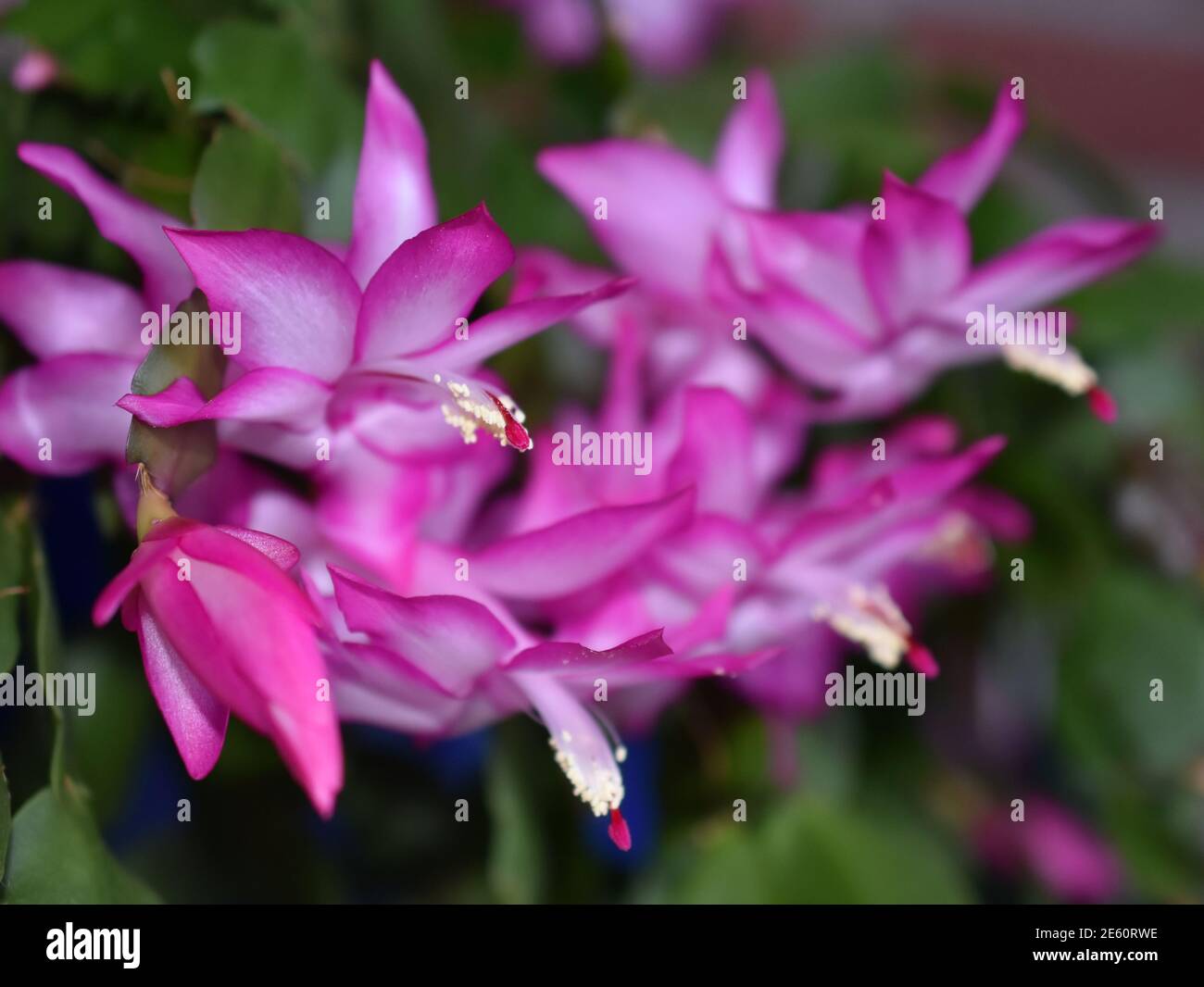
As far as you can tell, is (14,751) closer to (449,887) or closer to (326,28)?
(449,887)

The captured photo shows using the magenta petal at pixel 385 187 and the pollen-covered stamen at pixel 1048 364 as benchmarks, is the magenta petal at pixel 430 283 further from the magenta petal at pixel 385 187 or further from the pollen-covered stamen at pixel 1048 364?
the pollen-covered stamen at pixel 1048 364

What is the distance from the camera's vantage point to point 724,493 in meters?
0.55

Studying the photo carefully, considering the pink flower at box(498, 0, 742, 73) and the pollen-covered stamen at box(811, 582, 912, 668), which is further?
the pink flower at box(498, 0, 742, 73)

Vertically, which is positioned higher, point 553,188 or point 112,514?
point 553,188

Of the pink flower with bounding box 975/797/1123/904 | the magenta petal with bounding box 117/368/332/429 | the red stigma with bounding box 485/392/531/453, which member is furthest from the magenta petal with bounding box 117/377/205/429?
the pink flower with bounding box 975/797/1123/904

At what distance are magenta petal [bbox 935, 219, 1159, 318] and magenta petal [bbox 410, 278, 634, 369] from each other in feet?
0.60

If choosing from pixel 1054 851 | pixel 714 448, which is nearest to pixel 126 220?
pixel 714 448

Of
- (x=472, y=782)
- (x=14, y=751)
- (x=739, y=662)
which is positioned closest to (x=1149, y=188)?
(x=472, y=782)

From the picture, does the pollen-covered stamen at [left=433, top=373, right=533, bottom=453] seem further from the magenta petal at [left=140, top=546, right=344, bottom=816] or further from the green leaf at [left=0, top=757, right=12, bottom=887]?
the green leaf at [left=0, top=757, right=12, bottom=887]

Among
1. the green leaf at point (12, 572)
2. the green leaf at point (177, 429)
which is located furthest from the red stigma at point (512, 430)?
the green leaf at point (12, 572)

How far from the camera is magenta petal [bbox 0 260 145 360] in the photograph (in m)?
0.46

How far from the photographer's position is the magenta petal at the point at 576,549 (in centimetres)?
46

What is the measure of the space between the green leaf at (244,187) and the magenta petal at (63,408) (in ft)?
0.22
